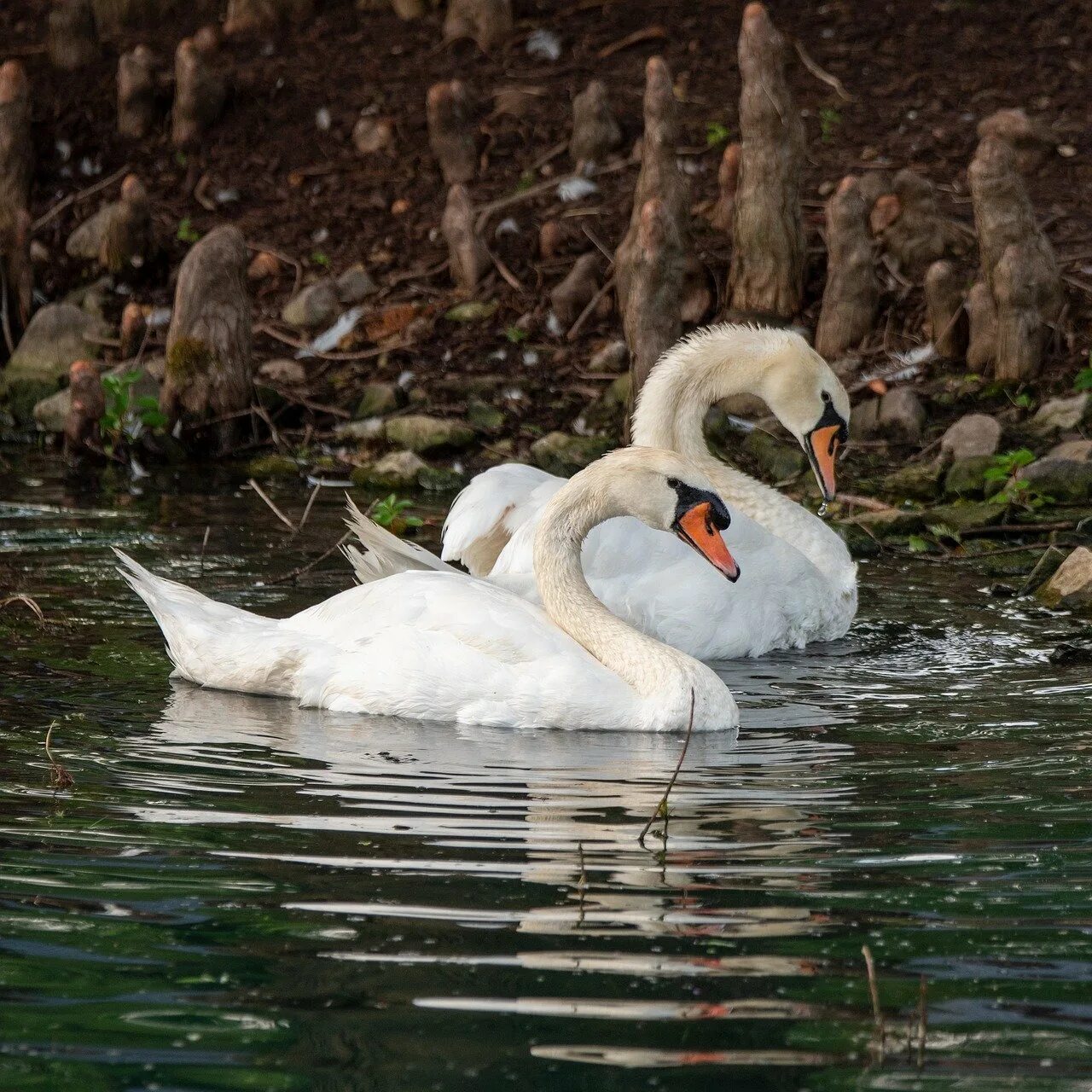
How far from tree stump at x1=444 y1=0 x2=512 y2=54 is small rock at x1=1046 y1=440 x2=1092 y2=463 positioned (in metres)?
9.72

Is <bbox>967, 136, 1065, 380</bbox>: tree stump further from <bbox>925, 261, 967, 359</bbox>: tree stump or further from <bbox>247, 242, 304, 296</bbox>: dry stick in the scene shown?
<bbox>247, 242, 304, 296</bbox>: dry stick

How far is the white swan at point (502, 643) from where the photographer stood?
614 cm

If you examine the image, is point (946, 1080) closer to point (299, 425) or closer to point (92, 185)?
point (299, 425)

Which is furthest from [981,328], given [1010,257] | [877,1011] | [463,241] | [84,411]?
[877,1011]

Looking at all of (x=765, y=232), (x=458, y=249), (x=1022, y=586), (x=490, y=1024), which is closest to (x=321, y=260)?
(x=458, y=249)

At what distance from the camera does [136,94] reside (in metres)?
18.6

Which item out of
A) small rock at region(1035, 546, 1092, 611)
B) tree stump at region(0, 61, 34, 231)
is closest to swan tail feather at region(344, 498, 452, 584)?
small rock at region(1035, 546, 1092, 611)

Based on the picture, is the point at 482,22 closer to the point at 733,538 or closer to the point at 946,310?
the point at 946,310

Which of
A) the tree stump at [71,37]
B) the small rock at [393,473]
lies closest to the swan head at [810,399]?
the small rock at [393,473]

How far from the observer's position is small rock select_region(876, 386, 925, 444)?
11.6 meters

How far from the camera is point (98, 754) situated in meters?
5.64

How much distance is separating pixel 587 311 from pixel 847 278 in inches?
83.7

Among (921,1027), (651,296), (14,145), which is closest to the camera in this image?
(921,1027)

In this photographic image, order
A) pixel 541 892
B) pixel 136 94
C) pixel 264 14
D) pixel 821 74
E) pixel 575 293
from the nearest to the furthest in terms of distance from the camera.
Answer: pixel 541 892, pixel 575 293, pixel 821 74, pixel 136 94, pixel 264 14
